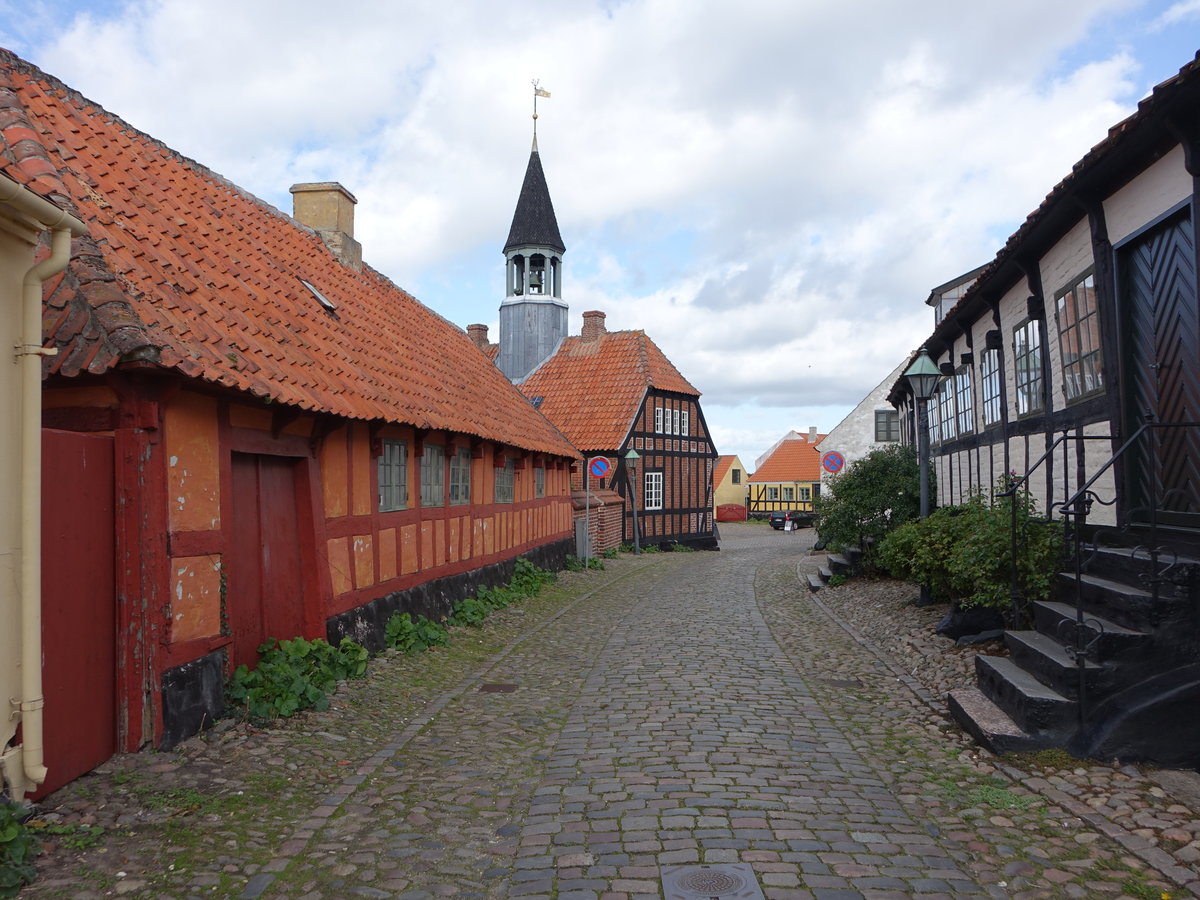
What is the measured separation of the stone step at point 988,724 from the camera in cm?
602

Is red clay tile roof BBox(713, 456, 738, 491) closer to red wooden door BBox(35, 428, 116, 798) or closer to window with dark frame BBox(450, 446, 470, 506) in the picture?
window with dark frame BBox(450, 446, 470, 506)

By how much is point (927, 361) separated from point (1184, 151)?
223 inches

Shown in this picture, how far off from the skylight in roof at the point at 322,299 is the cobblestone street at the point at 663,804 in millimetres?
5163

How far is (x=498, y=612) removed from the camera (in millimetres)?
13695

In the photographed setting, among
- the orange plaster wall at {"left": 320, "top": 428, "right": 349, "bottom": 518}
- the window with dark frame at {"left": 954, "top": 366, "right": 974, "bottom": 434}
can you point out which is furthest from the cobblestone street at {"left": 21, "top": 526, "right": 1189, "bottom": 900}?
the window with dark frame at {"left": 954, "top": 366, "right": 974, "bottom": 434}

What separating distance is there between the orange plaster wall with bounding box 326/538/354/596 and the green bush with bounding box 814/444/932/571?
33.4ft

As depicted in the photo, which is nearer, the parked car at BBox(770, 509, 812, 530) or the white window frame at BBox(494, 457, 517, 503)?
the white window frame at BBox(494, 457, 517, 503)

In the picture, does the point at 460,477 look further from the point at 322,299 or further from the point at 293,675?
the point at 293,675

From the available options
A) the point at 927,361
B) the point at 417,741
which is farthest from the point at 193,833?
the point at 927,361

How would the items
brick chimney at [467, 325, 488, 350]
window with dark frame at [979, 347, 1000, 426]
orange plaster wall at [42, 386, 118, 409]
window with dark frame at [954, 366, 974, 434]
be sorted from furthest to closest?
1. brick chimney at [467, 325, 488, 350]
2. window with dark frame at [954, 366, 974, 434]
3. window with dark frame at [979, 347, 1000, 426]
4. orange plaster wall at [42, 386, 118, 409]

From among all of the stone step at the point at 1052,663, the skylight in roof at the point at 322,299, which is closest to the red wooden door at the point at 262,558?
the skylight in roof at the point at 322,299

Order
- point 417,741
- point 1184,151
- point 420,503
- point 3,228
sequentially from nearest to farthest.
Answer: point 3,228
point 1184,151
point 417,741
point 420,503

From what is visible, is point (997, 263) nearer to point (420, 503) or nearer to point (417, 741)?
point (420, 503)

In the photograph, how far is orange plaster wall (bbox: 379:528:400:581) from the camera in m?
10.2
